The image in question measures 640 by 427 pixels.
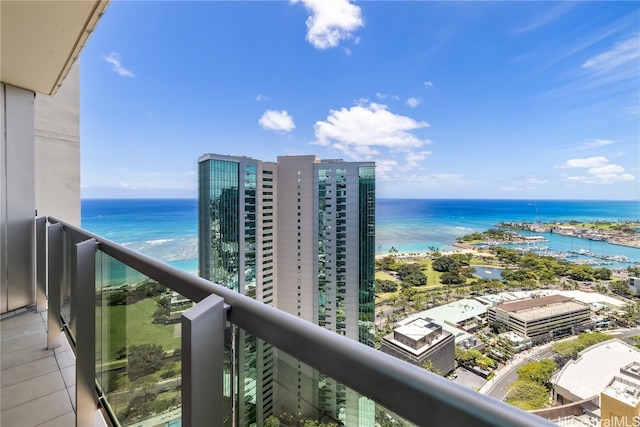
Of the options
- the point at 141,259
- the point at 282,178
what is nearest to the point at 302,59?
the point at 282,178

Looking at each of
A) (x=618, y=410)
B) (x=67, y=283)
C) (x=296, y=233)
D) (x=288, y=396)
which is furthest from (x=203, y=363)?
(x=296, y=233)

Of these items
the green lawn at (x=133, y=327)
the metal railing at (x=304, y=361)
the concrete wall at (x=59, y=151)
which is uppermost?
the concrete wall at (x=59, y=151)

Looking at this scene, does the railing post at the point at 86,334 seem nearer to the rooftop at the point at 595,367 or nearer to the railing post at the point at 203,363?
the railing post at the point at 203,363

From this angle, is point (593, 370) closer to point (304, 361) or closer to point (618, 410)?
point (618, 410)

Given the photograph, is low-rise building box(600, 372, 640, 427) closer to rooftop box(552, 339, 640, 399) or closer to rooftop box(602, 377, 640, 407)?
rooftop box(602, 377, 640, 407)

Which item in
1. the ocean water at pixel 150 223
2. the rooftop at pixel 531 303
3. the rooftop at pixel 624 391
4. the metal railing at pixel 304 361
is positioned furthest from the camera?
the ocean water at pixel 150 223

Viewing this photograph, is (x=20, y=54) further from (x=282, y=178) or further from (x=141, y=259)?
(x=282, y=178)

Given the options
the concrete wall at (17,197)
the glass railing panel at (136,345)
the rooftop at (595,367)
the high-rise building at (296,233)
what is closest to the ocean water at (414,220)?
the high-rise building at (296,233)
